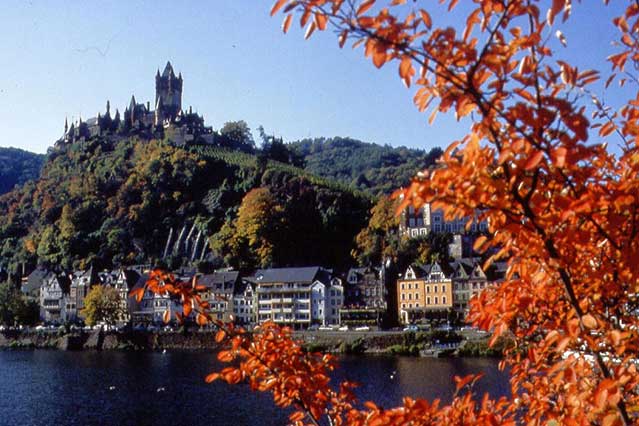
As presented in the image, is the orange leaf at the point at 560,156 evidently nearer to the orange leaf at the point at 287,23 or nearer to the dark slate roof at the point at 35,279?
the orange leaf at the point at 287,23

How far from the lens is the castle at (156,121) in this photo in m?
156

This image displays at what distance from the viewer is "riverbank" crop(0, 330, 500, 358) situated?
61366 millimetres

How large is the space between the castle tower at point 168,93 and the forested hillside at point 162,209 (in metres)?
15.1

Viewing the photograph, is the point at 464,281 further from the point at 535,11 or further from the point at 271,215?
the point at 535,11

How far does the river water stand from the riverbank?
4261 millimetres

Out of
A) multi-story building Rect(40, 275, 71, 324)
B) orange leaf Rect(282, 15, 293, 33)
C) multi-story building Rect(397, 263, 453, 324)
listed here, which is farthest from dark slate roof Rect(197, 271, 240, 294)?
orange leaf Rect(282, 15, 293, 33)

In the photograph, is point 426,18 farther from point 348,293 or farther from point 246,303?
point 246,303

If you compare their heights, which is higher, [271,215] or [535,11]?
[271,215]

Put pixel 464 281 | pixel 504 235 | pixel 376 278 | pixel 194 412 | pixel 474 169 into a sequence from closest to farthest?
1. pixel 474 169
2. pixel 504 235
3. pixel 194 412
4. pixel 464 281
5. pixel 376 278

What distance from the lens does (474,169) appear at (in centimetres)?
276

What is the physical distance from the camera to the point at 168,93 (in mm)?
166500

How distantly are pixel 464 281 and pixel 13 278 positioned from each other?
277ft

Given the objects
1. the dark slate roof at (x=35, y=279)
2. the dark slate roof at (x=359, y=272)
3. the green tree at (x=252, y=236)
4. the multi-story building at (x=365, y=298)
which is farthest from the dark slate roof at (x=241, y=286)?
the dark slate roof at (x=35, y=279)

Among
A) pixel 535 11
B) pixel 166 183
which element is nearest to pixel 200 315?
pixel 535 11
